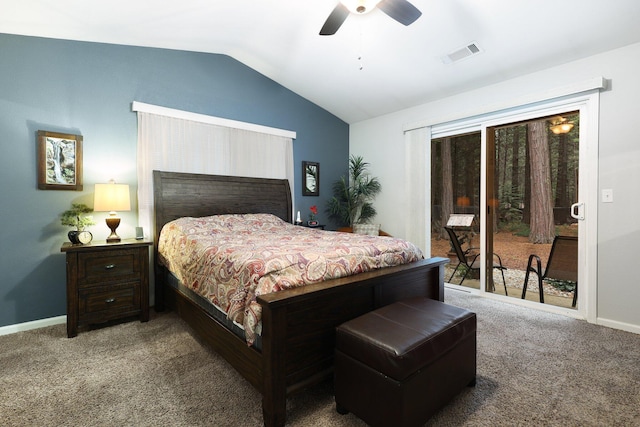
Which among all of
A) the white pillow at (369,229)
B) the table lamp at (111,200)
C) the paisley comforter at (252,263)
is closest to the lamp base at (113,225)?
the table lamp at (111,200)

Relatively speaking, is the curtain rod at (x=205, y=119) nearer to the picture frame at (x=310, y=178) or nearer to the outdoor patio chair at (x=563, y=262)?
the picture frame at (x=310, y=178)

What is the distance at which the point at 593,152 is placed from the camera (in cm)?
289

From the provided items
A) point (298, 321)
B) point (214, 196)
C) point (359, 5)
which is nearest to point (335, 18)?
point (359, 5)

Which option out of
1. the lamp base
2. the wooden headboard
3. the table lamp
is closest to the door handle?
the wooden headboard

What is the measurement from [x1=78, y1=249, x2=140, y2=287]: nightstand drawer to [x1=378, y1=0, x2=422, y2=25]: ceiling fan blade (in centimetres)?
291

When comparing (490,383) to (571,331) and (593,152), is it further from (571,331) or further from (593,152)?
(593,152)

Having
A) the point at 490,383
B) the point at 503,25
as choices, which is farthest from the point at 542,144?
the point at 490,383

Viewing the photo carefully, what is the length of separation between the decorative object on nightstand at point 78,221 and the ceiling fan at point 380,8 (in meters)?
2.77

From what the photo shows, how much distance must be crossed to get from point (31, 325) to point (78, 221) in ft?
3.32

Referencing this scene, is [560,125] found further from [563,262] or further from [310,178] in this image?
[310,178]

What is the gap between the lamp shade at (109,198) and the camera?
2826 millimetres

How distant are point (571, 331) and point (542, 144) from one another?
203 centimetres

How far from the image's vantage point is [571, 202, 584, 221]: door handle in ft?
9.86

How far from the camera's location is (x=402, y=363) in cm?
135
